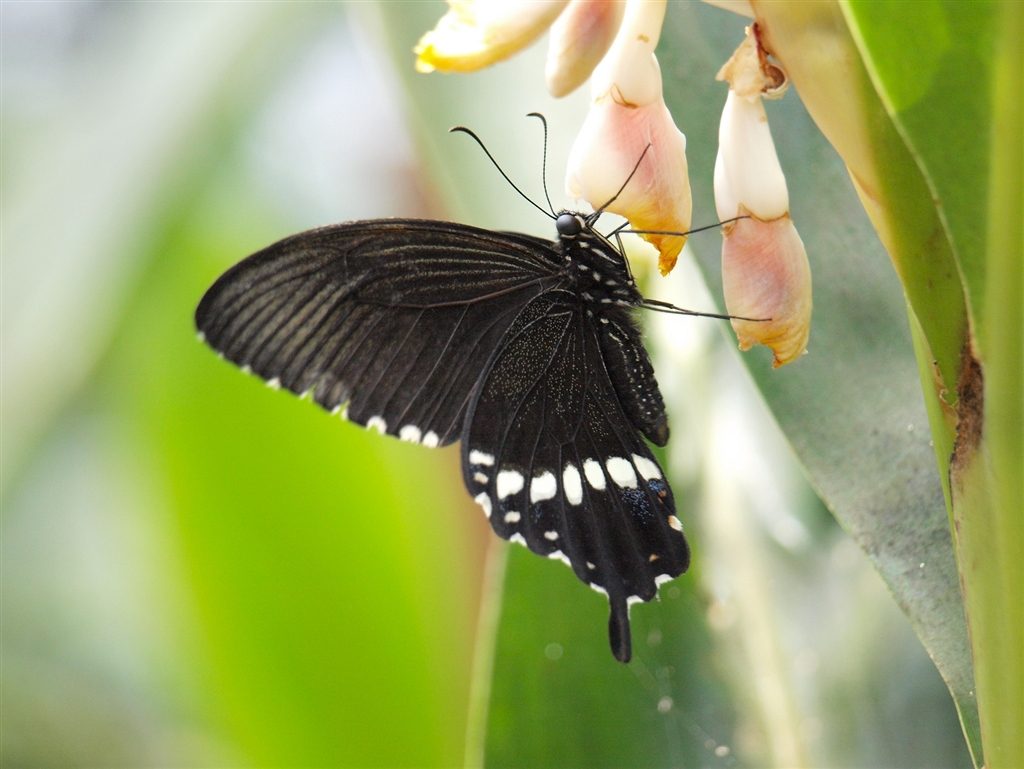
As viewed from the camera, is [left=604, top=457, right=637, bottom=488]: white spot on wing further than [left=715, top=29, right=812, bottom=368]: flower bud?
Yes

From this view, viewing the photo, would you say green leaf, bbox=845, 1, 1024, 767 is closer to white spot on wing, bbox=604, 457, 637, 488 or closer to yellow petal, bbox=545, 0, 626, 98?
yellow petal, bbox=545, 0, 626, 98

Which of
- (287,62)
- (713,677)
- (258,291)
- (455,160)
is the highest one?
(287,62)

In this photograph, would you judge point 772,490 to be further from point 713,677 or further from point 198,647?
point 198,647

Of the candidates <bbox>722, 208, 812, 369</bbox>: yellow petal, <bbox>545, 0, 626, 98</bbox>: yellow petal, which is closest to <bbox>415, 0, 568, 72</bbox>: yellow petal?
<bbox>545, 0, 626, 98</bbox>: yellow petal

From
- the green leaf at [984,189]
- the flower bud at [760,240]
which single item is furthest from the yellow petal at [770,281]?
the green leaf at [984,189]

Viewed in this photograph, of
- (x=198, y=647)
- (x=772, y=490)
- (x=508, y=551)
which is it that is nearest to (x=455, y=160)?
(x=508, y=551)

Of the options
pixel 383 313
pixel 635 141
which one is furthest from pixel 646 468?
pixel 635 141
